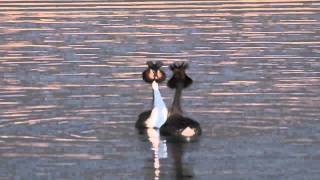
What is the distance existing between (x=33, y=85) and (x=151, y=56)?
13.8 feet

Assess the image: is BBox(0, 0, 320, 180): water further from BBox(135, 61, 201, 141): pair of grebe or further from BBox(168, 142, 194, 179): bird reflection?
BBox(135, 61, 201, 141): pair of grebe

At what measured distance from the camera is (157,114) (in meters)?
24.7

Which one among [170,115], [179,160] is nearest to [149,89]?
[170,115]

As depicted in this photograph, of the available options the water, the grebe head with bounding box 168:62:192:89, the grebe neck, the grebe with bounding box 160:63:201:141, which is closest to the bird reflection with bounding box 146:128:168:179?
the water

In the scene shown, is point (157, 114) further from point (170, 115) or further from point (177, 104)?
point (177, 104)

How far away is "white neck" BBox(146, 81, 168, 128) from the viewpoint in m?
24.6

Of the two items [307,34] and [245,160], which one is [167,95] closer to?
[245,160]

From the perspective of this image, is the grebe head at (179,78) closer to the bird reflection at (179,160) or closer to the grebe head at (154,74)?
the grebe head at (154,74)

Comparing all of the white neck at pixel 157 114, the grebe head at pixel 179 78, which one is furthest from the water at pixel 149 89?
the grebe head at pixel 179 78

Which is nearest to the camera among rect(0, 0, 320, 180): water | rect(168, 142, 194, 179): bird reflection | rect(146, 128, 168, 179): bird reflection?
rect(168, 142, 194, 179): bird reflection

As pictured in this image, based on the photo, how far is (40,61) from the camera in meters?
31.3

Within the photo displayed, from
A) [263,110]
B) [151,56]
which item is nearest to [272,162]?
[263,110]

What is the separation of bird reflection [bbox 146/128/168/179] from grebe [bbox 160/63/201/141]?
18 centimetres

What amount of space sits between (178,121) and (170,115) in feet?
2.26
